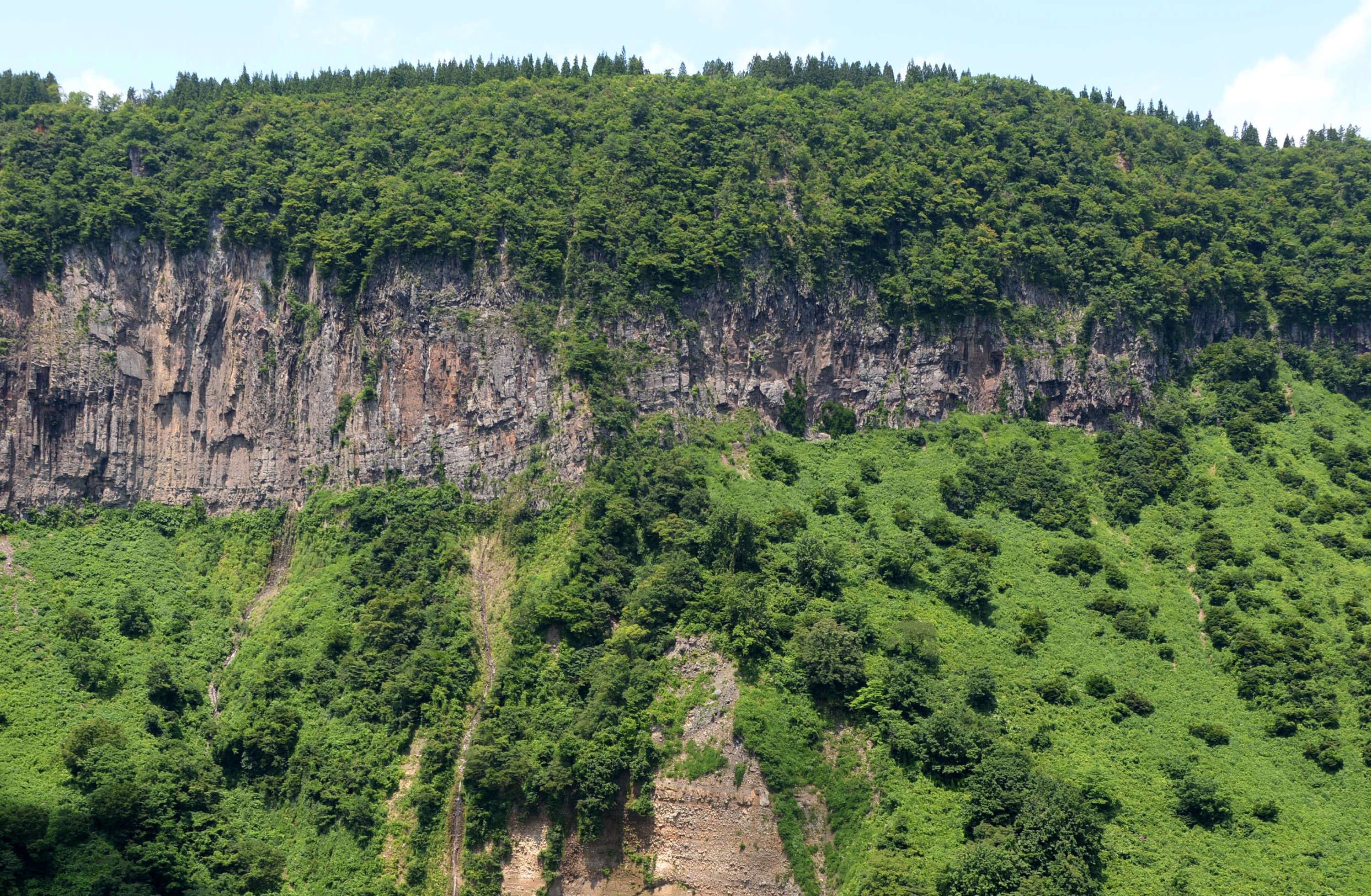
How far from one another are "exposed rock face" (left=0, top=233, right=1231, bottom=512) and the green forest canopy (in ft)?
7.69

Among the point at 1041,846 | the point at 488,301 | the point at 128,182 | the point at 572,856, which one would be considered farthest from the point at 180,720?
the point at 1041,846

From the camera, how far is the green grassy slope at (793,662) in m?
72.8

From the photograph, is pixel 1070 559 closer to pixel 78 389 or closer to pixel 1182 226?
pixel 1182 226

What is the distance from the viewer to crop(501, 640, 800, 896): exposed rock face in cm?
7319

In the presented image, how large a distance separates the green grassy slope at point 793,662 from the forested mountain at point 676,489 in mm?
313

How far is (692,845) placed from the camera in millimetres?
74062

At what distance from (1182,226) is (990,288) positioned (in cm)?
1910

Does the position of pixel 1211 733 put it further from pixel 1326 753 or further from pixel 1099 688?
pixel 1099 688

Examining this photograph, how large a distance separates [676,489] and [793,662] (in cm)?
1689

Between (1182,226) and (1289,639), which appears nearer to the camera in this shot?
(1289,639)

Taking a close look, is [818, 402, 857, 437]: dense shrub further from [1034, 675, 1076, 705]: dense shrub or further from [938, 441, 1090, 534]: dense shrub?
[1034, 675, 1076, 705]: dense shrub

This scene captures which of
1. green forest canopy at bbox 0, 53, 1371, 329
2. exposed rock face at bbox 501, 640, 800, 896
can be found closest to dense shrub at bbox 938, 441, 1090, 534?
green forest canopy at bbox 0, 53, 1371, 329

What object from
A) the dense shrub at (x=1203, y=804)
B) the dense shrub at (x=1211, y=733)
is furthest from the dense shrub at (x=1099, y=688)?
the dense shrub at (x=1203, y=804)

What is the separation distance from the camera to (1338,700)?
81.2 m
